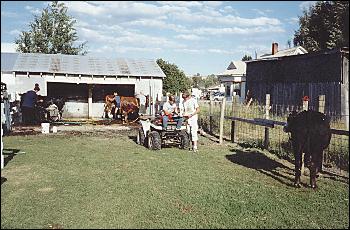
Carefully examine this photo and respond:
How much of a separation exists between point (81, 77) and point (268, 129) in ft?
44.9

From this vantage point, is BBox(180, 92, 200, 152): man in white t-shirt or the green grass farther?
BBox(180, 92, 200, 152): man in white t-shirt

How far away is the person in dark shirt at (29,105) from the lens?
1705 centimetres

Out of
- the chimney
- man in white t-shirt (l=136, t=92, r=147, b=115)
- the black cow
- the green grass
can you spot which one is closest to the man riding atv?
the green grass

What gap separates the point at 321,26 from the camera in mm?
35875

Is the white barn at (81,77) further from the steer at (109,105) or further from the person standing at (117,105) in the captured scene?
the person standing at (117,105)

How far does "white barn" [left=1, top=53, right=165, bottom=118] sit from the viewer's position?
20.5 metres

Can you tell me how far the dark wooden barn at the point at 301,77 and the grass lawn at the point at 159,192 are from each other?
9256 mm

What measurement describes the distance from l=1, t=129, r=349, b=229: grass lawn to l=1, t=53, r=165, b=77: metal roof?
11.5 metres

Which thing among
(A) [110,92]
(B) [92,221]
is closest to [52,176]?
(B) [92,221]

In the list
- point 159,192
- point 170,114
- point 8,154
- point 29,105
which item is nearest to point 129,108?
point 29,105

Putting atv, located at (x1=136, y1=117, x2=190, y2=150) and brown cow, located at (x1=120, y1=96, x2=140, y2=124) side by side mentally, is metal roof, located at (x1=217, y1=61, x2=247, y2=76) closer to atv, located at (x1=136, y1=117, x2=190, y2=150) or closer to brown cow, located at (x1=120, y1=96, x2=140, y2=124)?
brown cow, located at (x1=120, y1=96, x2=140, y2=124)

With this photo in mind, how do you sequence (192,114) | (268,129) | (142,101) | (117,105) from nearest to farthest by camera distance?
(268,129)
(192,114)
(117,105)
(142,101)

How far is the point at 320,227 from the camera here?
5.09 meters

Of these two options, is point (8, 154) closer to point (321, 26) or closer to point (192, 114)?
point (192, 114)
